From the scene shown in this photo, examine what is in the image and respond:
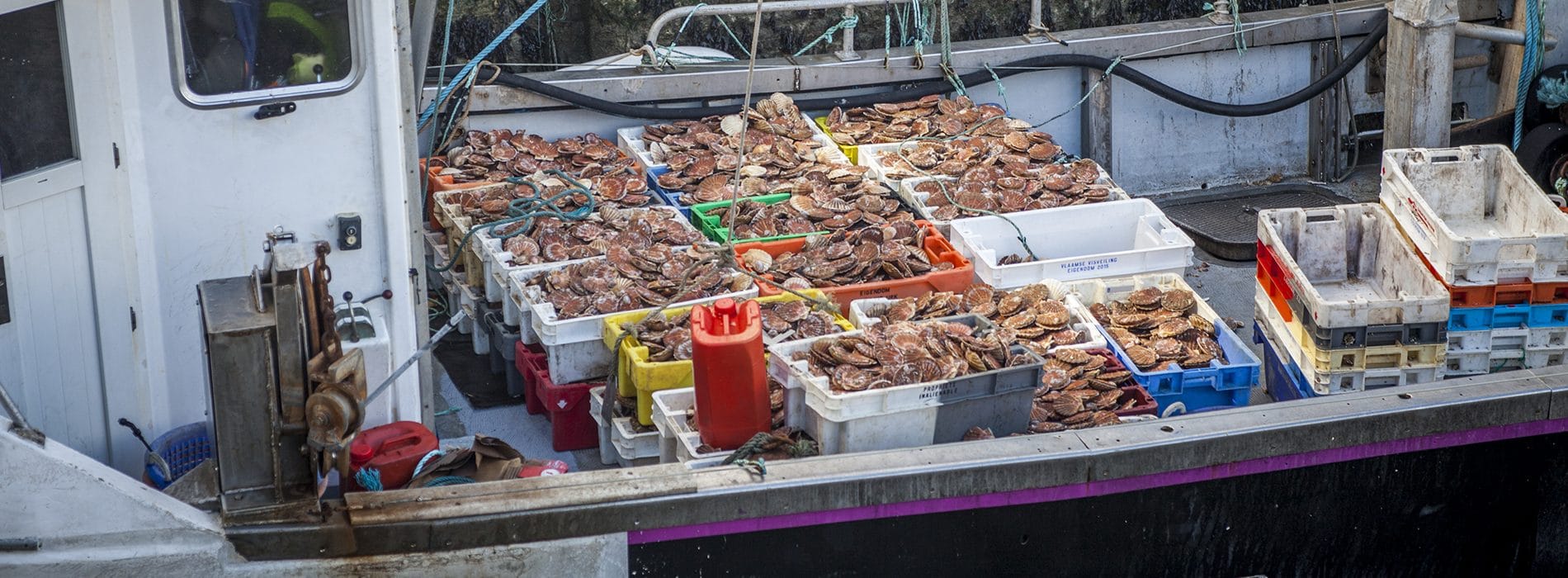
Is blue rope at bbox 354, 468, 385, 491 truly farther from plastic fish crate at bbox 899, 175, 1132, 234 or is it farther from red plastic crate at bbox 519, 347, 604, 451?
plastic fish crate at bbox 899, 175, 1132, 234

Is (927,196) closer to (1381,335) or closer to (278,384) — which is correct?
(1381,335)

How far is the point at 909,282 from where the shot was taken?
589 centimetres

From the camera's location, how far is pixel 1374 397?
484 cm

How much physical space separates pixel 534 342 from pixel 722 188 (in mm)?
1300

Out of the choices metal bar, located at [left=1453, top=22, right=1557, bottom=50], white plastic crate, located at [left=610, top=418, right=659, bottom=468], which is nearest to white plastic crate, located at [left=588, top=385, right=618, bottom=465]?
white plastic crate, located at [left=610, top=418, right=659, bottom=468]

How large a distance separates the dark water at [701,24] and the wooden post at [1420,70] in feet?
15.1

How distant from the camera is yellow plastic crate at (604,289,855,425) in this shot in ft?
16.7

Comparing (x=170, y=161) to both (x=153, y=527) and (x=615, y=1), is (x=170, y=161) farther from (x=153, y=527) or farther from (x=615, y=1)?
(x=615, y=1)

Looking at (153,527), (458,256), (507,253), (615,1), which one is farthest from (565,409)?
(615,1)

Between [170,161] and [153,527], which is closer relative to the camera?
[153,527]

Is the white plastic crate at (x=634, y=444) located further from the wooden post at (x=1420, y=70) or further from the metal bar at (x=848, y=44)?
the wooden post at (x=1420, y=70)

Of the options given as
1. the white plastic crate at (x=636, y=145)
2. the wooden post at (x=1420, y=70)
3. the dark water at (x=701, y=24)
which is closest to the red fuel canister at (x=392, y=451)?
the white plastic crate at (x=636, y=145)

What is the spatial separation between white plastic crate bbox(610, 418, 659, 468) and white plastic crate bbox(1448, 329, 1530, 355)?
2657 mm

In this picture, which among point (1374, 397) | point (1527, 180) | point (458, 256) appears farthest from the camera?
point (458, 256)
